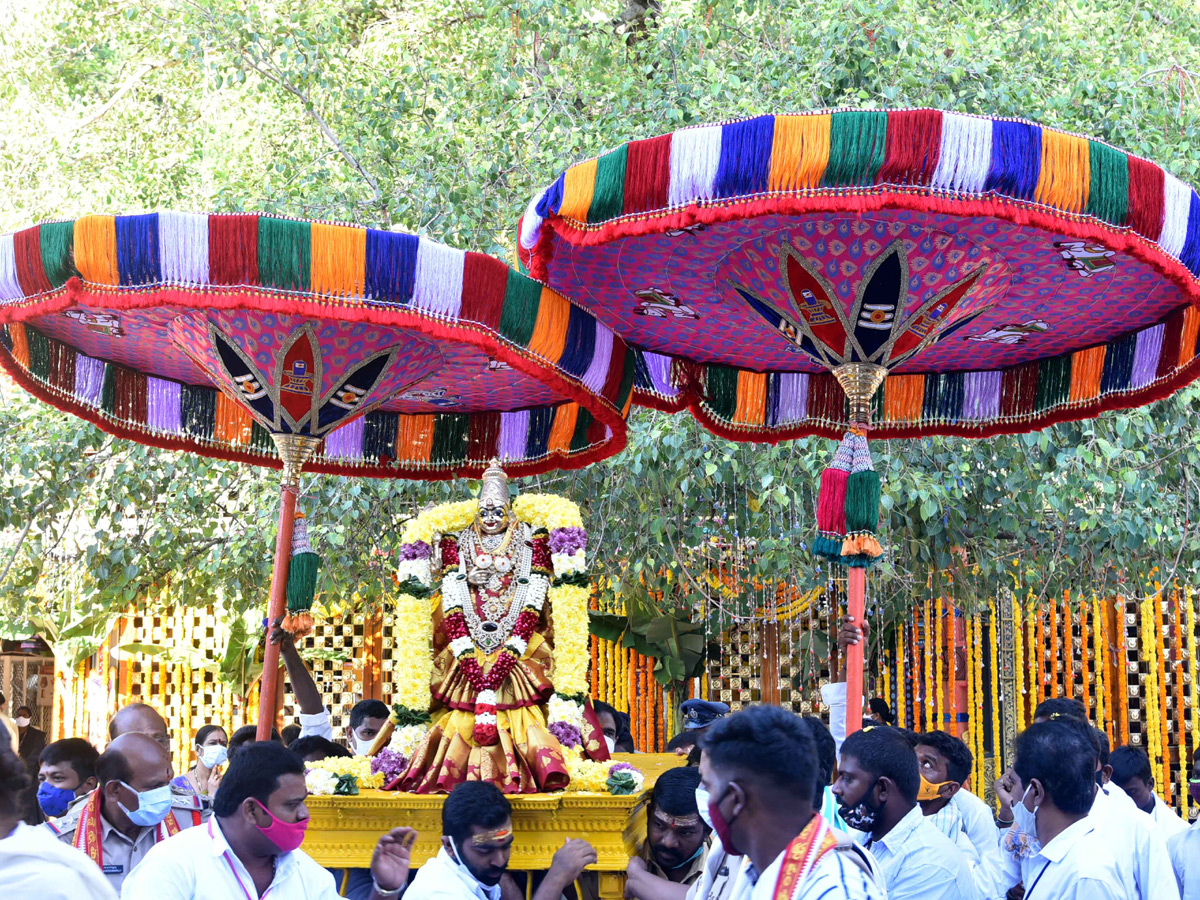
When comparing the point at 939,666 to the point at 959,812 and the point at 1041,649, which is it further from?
the point at 959,812

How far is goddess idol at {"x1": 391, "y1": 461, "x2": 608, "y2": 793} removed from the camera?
6383 millimetres

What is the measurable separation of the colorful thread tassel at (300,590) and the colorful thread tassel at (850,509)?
258cm

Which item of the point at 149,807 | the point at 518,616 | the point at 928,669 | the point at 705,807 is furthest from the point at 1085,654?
the point at 705,807

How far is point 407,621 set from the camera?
6828mm

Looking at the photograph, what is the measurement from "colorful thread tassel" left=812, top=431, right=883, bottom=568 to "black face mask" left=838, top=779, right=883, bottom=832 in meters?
1.91

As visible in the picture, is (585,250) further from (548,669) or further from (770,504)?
(770,504)

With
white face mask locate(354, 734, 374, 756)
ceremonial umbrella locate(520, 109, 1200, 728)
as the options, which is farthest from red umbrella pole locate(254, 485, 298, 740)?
ceremonial umbrella locate(520, 109, 1200, 728)

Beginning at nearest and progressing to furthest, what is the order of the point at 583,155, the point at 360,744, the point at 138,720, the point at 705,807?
the point at 705,807 < the point at 138,720 < the point at 360,744 < the point at 583,155

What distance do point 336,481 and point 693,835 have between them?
5.63m

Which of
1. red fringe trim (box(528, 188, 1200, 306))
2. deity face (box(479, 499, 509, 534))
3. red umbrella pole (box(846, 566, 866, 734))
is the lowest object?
red umbrella pole (box(846, 566, 866, 734))

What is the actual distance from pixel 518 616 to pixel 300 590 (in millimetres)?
1123

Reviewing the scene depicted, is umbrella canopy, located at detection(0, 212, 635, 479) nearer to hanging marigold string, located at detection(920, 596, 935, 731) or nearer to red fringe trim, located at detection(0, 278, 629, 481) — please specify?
red fringe trim, located at detection(0, 278, 629, 481)

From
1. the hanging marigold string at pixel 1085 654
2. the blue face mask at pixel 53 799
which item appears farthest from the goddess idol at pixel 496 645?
the hanging marigold string at pixel 1085 654

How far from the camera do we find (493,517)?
22.6 ft
